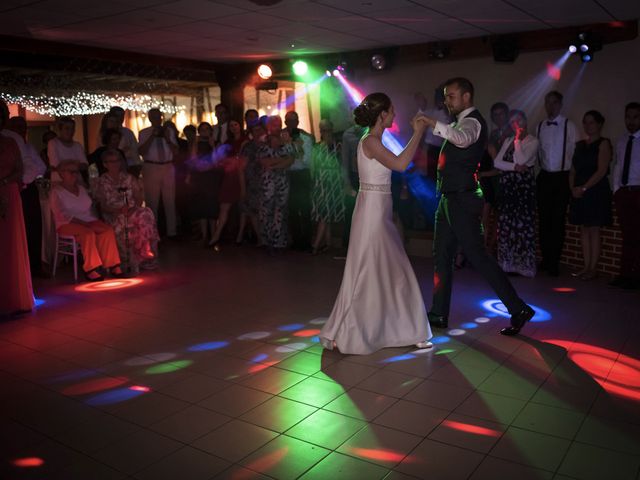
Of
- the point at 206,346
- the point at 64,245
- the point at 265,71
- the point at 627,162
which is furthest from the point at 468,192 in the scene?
the point at 265,71

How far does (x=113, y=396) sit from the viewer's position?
318 cm

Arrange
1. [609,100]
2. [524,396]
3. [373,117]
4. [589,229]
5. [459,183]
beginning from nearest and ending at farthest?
[524,396] < [373,117] < [459,183] < [589,229] < [609,100]

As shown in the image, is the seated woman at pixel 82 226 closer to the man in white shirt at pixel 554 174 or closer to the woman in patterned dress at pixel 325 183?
the woman in patterned dress at pixel 325 183

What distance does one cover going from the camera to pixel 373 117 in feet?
12.1

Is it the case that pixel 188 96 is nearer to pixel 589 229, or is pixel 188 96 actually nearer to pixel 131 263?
pixel 131 263

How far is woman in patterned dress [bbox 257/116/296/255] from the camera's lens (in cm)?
711

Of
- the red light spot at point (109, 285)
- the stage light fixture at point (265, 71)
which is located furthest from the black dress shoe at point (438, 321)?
the stage light fixture at point (265, 71)

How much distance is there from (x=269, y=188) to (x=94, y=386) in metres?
4.15

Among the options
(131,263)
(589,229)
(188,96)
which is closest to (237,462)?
(131,263)

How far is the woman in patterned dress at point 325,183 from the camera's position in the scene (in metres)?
7.04

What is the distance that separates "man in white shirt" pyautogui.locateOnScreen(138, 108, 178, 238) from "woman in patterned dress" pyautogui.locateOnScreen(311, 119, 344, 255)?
2.17 m

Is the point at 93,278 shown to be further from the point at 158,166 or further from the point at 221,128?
the point at 221,128

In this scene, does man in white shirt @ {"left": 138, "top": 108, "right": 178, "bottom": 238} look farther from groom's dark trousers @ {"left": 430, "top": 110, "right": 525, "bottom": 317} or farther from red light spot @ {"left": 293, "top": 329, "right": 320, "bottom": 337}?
groom's dark trousers @ {"left": 430, "top": 110, "right": 525, "bottom": 317}

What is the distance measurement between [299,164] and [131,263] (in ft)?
7.51
